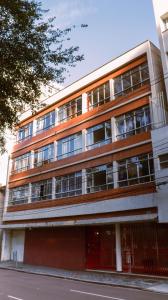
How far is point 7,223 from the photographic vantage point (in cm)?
3114

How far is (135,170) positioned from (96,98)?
8218 mm

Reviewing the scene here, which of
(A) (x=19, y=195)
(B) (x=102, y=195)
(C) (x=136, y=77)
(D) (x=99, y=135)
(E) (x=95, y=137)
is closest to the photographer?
(B) (x=102, y=195)

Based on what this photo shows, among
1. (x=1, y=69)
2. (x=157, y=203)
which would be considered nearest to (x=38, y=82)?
(x=1, y=69)

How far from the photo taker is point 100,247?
22.2 metres

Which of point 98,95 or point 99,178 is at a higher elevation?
point 98,95

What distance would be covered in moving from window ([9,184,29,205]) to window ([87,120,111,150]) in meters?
10.0

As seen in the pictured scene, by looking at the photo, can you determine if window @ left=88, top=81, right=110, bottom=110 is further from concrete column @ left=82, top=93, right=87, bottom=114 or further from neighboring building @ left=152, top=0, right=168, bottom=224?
neighboring building @ left=152, top=0, right=168, bottom=224

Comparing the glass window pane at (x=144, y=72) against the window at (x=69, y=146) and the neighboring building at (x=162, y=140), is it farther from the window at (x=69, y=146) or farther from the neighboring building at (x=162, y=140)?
the window at (x=69, y=146)

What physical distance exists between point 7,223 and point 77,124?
1413 cm

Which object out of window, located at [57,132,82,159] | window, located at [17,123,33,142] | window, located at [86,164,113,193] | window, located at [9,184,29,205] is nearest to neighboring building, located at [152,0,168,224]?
window, located at [86,164,113,193]

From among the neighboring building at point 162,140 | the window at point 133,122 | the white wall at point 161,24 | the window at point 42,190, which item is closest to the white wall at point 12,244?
the window at point 42,190

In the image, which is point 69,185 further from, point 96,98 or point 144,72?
point 144,72

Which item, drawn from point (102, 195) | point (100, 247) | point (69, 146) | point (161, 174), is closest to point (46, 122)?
point (69, 146)

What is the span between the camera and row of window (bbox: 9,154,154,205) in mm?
19281
